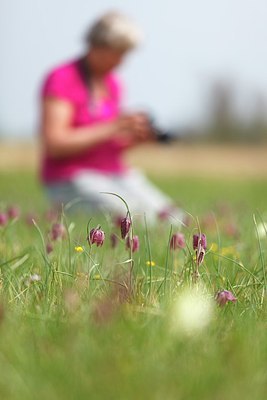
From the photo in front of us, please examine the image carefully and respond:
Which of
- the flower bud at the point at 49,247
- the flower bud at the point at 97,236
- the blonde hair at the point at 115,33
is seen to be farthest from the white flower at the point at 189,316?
the blonde hair at the point at 115,33

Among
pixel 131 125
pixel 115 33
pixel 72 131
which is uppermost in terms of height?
pixel 115 33

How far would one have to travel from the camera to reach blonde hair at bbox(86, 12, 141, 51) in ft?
21.2

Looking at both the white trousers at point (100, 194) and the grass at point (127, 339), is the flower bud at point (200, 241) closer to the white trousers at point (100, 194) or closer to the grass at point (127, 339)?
the grass at point (127, 339)

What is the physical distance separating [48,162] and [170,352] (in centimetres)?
495

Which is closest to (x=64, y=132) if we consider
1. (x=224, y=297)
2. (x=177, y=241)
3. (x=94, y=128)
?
(x=94, y=128)

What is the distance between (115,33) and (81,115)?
60 cm

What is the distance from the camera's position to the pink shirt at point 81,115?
648 centimetres

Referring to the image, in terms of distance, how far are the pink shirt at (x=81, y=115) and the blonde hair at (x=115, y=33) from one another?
0.87 ft

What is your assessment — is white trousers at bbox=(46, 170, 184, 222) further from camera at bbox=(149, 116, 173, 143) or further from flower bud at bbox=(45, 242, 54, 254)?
flower bud at bbox=(45, 242, 54, 254)

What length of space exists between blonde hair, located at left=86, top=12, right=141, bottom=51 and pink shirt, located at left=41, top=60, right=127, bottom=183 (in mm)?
266

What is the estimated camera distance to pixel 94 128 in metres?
6.21

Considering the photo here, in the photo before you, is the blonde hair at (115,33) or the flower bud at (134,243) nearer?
the flower bud at (134,243)

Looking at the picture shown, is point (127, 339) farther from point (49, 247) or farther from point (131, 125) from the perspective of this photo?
point (131, 125)

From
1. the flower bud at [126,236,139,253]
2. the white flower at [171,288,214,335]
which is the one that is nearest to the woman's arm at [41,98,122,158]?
the flower bud at [126,236,139,253]
